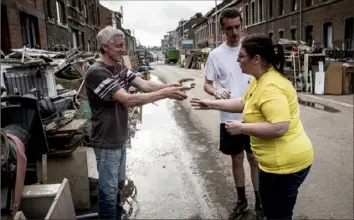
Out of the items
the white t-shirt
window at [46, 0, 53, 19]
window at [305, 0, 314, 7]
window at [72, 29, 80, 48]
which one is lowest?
the white t-shirt

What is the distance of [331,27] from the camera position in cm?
229

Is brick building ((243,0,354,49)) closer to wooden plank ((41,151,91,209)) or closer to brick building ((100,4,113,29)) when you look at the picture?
wooden plank ((41,151,91,209))

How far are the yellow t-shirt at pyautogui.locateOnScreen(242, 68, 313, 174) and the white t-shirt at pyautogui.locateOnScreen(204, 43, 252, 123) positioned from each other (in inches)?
47.0

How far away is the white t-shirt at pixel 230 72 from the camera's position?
366cm

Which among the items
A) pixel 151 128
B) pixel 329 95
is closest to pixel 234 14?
pixel 151 128

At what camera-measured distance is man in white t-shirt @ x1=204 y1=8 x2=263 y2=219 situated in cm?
353

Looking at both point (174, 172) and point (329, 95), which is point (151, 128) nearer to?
point (174, 172)

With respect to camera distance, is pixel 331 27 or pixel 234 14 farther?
pixel 234 14

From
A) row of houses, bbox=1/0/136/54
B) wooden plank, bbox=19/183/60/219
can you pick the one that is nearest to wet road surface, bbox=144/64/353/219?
wooden plank, bbox=19/183/60/219

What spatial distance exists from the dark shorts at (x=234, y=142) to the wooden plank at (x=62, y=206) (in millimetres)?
1673

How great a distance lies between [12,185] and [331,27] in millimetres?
2634

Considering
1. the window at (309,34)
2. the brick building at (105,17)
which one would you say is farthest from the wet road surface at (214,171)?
the brick building at (105,17)

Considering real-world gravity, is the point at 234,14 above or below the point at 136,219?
above

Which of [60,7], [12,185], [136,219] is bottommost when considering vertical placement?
[136,219]
